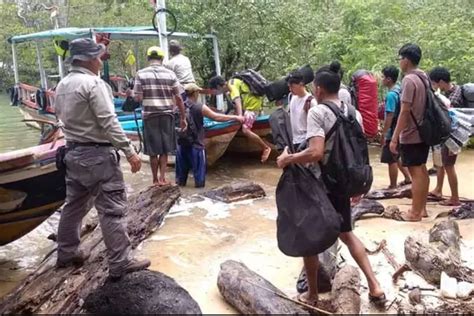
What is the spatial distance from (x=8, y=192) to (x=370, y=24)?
9124 millimetres

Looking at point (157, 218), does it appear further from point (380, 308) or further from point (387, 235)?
point (380, 308)

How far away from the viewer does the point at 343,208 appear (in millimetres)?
3496

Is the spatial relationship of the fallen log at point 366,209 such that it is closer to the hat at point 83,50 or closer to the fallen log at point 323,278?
the fallen log at point 323,278

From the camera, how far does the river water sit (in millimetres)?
4215

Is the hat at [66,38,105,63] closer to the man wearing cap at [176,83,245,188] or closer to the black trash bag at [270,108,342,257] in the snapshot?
the black trash bag at [270,108,342,257]

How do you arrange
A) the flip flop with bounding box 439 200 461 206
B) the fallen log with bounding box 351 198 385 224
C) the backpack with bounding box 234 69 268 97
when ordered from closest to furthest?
the fallen log with bounding box 351 198 385 224, the flip flop with bounding box 439 200 461 206, the backpack with bounding box 234 69 268 97

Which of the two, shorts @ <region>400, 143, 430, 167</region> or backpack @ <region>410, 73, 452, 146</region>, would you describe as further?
shorts @ <region>400, 143, 430, 167</region>

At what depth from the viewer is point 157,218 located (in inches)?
228

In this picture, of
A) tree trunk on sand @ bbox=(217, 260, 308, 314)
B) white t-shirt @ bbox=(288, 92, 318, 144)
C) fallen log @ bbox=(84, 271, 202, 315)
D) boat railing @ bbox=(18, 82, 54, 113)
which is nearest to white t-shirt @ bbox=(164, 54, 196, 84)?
white t-shirt @ bbox=(288, 92, 318, 144)

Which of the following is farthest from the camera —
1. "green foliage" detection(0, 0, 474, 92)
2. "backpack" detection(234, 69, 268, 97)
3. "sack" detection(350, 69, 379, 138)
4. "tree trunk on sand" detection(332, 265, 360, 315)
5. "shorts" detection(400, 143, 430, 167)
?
"green foliage" detection(0, 0, 474, 92)

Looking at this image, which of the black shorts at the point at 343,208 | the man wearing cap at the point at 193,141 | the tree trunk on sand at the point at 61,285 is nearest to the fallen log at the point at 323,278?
the black shorts at the point at 343,208

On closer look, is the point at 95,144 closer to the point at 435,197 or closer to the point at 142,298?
the point at 142,298

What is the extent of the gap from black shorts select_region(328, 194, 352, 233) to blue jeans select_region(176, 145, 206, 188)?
420 cm

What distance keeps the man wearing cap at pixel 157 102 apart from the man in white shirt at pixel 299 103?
1.79 metres
